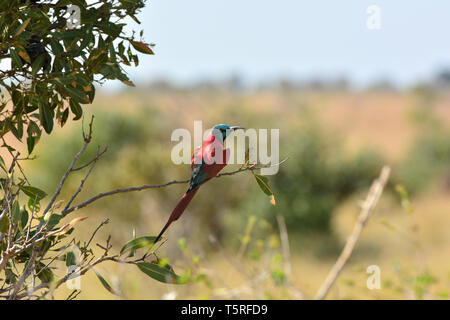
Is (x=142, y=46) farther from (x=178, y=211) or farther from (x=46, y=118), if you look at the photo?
(x=178, y=211)

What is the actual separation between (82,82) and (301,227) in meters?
A: 11.7

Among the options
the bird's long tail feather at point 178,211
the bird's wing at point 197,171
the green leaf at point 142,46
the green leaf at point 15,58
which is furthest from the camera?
the green leaf at point 142,46

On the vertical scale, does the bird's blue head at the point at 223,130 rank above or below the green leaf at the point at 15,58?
below

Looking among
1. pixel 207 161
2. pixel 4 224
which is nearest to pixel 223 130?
pixel 207 161

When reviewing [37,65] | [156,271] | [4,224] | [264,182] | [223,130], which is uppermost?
[37,65]

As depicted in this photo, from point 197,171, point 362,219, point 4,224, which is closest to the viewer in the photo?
point 197,171

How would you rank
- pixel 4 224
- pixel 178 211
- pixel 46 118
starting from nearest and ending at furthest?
pixel 178 211 → pixel 4 224 → pixel 46 118

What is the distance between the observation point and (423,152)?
2098 cm

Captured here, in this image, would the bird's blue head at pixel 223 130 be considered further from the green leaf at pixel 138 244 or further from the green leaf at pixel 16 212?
the green leaf at pixel 16 212

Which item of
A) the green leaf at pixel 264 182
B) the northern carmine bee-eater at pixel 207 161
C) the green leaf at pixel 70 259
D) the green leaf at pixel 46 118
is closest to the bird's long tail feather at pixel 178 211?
the northern carmine bee-eater at pixel 207 161

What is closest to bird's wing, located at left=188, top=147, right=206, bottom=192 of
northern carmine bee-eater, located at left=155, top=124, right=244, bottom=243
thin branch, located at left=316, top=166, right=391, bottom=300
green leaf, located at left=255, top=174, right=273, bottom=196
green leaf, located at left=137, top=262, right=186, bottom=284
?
northern carmine bee-eater, located at left=155, top=124, right=244, bottom=243

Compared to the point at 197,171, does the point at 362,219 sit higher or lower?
lower

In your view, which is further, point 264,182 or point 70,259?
point 70,259

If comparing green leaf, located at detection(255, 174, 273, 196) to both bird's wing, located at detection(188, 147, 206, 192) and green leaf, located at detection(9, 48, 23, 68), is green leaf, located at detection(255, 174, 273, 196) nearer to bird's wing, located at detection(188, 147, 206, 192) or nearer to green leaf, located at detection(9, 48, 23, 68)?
bird's wing, located at detection(188, 147, 206, 192)
